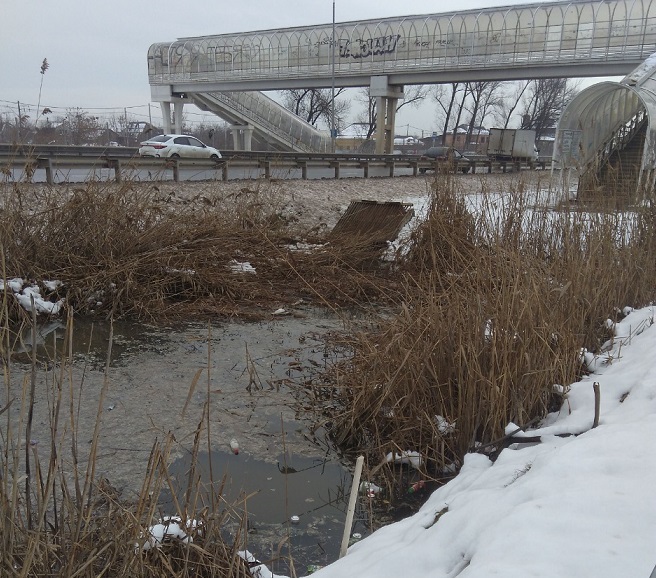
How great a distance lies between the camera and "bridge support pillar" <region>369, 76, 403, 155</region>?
125ft

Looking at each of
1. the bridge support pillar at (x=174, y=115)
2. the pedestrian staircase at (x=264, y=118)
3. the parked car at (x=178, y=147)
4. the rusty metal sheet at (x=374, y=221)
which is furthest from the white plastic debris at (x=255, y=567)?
the bridge support pillar at (x=174, y=115)

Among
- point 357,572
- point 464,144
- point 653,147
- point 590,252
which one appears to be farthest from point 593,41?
point 464,144

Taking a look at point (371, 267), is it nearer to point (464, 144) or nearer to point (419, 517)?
point (419, 517)

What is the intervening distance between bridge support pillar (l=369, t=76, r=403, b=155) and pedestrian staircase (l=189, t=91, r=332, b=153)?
5.56 meters

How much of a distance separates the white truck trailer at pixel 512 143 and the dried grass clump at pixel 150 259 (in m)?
31.0

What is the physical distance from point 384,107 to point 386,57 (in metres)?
3.00

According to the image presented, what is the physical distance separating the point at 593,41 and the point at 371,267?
2790 cm

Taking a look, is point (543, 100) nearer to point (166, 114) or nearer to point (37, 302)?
point (166, 114)

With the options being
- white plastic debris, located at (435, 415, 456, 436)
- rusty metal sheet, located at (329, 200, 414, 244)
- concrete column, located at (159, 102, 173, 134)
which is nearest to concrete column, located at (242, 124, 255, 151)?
concrete column, located at (159, 102, 173, 134)

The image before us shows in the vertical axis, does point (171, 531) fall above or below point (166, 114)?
below

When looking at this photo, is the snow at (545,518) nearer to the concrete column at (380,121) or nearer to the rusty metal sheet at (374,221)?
the rusty metal sheet at (374,221)

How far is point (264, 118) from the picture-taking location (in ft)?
141

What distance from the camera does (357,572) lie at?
2314 millimetres

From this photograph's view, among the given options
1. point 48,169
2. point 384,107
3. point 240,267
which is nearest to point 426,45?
point 384,107
